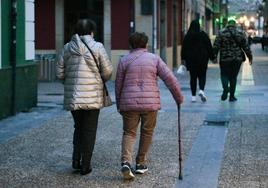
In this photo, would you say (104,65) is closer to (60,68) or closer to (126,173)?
(60,68)

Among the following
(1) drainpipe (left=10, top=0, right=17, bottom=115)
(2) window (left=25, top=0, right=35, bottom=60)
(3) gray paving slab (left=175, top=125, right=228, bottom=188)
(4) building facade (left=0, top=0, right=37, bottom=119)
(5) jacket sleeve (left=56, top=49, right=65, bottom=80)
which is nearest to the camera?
(3) gray paving slab (left=175, top=125, right=228, bottom=188)

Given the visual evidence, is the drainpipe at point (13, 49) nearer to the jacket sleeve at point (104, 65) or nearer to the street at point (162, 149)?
the street at point (162, 149)

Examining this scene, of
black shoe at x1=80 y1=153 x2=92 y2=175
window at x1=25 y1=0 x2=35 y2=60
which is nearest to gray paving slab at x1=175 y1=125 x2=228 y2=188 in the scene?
black shoe at x1=80 y1=153 x2=92 y2=175

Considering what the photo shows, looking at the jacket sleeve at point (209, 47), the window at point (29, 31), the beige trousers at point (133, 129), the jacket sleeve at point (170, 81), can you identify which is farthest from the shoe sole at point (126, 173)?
the jacket sleeve at point (209, 47)

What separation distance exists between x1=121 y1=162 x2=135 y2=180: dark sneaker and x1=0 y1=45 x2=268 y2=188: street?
62 millimetres

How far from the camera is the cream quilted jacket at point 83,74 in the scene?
7051 millimetres

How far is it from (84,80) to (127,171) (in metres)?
1.07

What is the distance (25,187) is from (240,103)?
25.9ft

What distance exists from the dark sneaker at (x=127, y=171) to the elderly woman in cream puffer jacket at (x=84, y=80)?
53 cm

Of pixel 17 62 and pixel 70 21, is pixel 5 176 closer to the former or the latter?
pixel 17 62

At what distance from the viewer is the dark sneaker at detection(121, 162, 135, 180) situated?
22.5ft

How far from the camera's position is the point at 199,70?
46.0 feet

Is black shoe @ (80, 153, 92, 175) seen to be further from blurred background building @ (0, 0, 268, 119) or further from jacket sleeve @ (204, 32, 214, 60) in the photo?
jacket sleeve @ (204, 32, 214, 60)

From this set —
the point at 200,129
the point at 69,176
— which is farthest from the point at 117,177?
the point at 200,129
